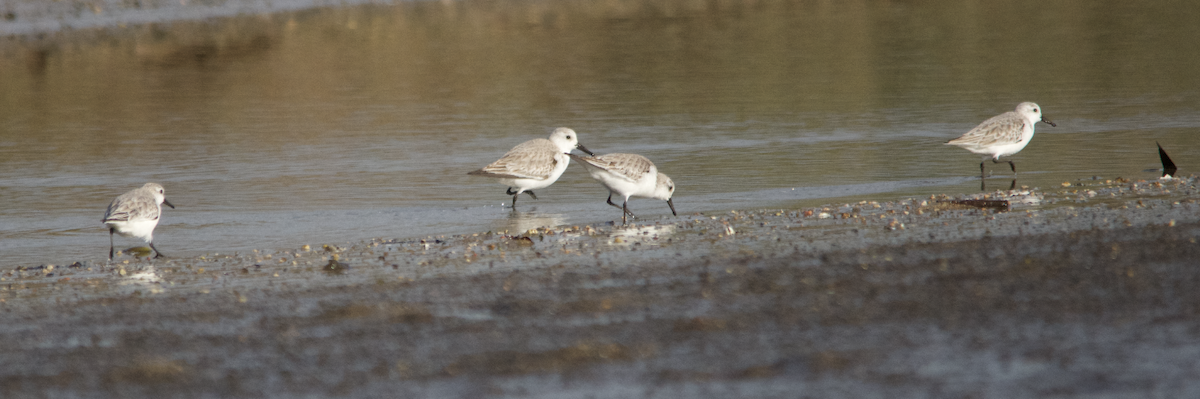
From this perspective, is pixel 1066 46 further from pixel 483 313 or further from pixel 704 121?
pixel 483 313

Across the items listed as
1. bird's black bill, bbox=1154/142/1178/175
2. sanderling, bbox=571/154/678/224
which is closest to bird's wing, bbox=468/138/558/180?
sanderling, bbox=571/154/678/224

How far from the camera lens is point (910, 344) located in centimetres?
569

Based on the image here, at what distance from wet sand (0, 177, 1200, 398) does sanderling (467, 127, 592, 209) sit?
3.56m

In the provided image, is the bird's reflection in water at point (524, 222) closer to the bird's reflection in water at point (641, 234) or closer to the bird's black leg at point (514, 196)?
the bird's black leg at point (514, 196)

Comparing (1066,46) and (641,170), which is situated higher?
(1066,46)

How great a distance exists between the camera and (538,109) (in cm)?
2064

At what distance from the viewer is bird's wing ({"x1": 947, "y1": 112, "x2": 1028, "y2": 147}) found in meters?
13.2

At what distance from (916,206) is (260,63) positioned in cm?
2109

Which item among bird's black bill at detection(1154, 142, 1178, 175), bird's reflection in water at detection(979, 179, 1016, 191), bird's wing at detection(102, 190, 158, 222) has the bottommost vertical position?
bird's wing at detection(102, 190, 158, 222)

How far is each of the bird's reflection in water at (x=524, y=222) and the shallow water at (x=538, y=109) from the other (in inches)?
2.9

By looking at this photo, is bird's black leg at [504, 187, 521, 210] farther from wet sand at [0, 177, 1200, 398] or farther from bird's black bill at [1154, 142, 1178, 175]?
bird's black bill at [1154, 142, 1178, 175]

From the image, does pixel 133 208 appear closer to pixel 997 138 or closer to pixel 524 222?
pixel 524 222

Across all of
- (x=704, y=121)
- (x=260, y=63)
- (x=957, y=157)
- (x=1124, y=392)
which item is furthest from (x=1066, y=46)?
(x=1124, y=392)

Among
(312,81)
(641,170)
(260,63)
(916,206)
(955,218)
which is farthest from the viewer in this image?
(260,63)
